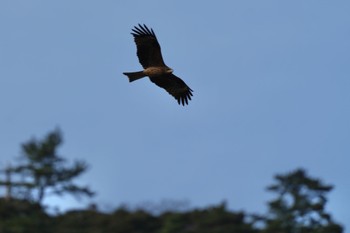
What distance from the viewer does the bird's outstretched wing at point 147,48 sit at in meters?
27.5

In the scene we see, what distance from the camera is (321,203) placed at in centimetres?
4625

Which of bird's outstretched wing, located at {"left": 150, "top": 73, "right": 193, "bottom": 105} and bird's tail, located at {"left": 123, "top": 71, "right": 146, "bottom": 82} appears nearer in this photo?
bird's tail, located at {"left": 123, "top": 71, "right": 146, "bottom": 82}

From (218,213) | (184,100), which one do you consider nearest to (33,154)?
(218,213)

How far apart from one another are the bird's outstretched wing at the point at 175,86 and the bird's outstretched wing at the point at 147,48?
69cm

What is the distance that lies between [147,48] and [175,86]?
165cm

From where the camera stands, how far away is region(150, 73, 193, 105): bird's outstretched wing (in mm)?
28484

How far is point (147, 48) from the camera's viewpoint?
27562 millimetres

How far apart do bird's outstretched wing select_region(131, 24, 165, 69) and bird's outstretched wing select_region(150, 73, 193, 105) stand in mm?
686

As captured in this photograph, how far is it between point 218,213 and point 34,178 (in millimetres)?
7598

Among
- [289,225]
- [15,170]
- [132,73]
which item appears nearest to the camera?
[132,73]

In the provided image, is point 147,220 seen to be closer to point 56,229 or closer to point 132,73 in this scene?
point 56,229

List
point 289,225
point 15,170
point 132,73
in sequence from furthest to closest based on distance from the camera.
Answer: point 15,170 < point 289,225 < point 132,73

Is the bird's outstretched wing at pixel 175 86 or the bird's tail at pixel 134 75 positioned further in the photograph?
the bird's outstretched wing at pixel 175 86

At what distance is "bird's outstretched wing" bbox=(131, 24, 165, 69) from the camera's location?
2745cm
